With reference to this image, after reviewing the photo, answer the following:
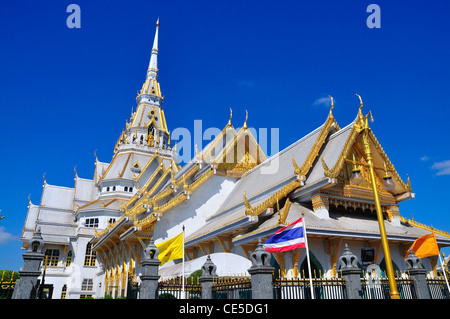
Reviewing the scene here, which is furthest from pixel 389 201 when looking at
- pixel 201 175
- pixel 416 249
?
pixel 201 175

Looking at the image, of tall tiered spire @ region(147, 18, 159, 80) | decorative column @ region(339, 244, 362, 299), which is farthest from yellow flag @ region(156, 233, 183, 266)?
tall tiered spire @ region(147, 18, 159, 80)

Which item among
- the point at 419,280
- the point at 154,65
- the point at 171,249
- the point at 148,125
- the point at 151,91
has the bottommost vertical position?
the point at 419,280

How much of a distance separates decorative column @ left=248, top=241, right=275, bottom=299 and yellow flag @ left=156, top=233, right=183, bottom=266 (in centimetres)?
306

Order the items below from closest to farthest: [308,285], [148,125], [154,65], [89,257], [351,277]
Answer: [351,277]
[308,285]
[89,257]
[148,125]
[154,65]

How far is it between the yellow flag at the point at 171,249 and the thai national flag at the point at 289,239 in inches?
108

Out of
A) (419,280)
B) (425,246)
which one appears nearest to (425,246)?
(425,246)

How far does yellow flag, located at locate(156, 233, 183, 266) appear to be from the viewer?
10.8 meters

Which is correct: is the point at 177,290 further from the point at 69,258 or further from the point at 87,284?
the point at 69,258

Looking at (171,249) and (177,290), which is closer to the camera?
(177,290)

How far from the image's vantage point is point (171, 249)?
35.9 ft

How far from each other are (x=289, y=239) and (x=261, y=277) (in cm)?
190

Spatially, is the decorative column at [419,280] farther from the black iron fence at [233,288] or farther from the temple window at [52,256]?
the temple window at [52,256]

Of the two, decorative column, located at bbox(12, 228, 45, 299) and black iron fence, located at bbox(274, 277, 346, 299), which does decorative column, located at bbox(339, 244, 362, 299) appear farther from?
decorative column, located at bbox(12, 228, 45, 299)

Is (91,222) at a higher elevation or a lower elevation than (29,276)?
higher
